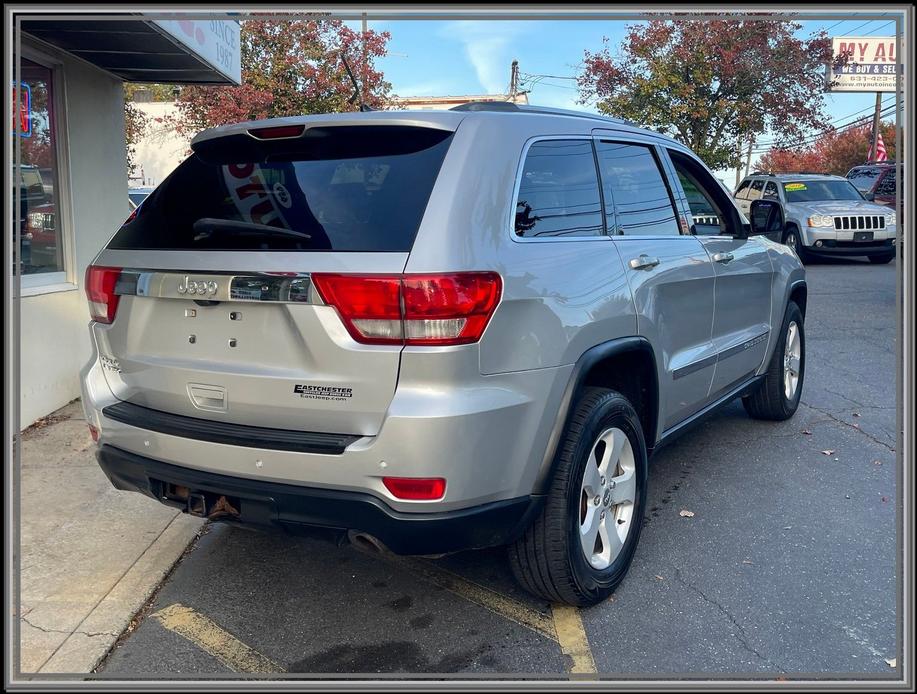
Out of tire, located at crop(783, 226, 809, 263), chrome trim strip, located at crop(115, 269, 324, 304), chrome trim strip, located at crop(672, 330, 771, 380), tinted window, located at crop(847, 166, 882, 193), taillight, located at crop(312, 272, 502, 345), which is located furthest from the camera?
tinted window, located at crop(847, 166, 882, 193)

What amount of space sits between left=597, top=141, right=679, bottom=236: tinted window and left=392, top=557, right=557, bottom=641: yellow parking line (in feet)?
5.47

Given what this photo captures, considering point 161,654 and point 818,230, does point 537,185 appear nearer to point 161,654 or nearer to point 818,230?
point 161,654

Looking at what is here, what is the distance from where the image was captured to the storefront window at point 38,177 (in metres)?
5.88

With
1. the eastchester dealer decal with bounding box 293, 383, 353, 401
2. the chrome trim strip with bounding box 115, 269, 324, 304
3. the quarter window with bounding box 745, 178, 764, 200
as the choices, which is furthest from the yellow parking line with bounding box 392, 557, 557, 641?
the quarter window with bounding box 745, 178, 764, 200

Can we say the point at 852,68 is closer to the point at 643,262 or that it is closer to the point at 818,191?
the point at 818,191

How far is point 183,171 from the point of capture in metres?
3.40

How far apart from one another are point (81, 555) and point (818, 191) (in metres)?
16.4

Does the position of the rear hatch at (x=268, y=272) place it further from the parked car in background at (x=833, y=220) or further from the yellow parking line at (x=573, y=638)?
the parked car in background at (x=833, y=220)

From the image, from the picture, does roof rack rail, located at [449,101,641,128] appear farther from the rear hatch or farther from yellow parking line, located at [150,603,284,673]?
yellow parking line, located at [150,603,284,673]

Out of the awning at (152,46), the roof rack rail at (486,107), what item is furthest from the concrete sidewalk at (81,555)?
the awning at (152,46)

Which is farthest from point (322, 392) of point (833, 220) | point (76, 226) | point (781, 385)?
point (833, 220)

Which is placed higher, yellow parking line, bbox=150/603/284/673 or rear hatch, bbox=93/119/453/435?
rear hatch, bbox=93/119/453/435

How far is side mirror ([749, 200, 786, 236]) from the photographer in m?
5.17

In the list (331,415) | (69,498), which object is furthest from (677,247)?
(69,498)
